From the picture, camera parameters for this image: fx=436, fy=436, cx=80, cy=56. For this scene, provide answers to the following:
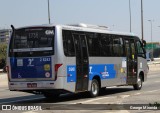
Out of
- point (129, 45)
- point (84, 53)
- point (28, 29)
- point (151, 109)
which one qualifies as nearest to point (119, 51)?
point (129, 45)

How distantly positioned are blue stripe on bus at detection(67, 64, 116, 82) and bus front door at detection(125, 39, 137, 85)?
5.58 feet

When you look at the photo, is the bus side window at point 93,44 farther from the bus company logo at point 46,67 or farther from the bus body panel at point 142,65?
the bus body panel at point 142,65

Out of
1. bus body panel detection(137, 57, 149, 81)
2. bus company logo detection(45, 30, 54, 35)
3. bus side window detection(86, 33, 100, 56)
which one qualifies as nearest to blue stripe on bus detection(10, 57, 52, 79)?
bus company logo detection(45, 30, 54, 35)

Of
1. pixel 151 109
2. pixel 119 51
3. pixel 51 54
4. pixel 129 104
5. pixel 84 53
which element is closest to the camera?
pixel 151 109

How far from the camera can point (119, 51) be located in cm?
2069

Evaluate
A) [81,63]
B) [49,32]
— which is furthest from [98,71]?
[49,32]

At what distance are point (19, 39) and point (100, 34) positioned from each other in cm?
399

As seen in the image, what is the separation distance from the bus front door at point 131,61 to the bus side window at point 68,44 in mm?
5358

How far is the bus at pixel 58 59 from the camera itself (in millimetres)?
15844

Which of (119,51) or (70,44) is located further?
(119,51)

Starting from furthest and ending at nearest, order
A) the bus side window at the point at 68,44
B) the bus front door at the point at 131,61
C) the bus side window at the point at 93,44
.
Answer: the bus front door at the point at 131,61 < the bus side window at the point at 93,44 < the bus side window at the point at 68,44

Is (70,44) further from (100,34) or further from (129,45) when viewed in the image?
(129,45)

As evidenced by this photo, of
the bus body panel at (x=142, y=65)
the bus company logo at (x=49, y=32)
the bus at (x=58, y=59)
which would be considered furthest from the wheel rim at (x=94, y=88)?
the bus body panel at (x=142, y=65)

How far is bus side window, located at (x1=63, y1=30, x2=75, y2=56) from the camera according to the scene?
53.2 feet
